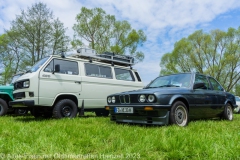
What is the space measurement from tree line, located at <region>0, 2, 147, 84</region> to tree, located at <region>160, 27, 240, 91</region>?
7.24 meters

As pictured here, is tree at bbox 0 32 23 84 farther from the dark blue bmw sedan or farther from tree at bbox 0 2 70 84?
the dark blue bmw sedan

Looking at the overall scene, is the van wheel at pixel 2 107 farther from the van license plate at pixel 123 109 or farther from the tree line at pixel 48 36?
the tree line at pixel 48 36

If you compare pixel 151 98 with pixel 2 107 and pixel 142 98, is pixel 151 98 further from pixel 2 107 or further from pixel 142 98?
pixel 2 107

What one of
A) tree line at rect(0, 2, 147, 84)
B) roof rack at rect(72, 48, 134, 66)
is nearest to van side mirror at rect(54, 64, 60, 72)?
roof rack at rect(72, 48, 134, 66)

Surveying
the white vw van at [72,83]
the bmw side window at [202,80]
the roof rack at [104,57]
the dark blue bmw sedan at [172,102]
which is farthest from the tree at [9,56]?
the bmw side window at [202,80]

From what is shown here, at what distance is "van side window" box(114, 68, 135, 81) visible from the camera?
25.0ft

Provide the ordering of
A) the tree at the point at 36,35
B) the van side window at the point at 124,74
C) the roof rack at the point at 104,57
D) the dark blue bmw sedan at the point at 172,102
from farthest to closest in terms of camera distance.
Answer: the tree at the point at 36,35 → the van side window at the point at 124,74 → the roof rack at the point at 104,57 → the dark blue bmw sedan at the point at 172,102

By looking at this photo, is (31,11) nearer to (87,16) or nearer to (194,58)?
(87,16)

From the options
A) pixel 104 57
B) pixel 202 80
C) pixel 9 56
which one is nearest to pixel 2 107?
pixel 104 57

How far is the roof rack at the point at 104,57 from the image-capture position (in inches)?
275

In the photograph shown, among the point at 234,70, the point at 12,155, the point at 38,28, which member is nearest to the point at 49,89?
the point at 12,155

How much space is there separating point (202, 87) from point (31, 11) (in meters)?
→ 19.5

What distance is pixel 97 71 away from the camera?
7043 millimetres

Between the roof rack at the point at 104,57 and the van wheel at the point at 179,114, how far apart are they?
3718 mm
